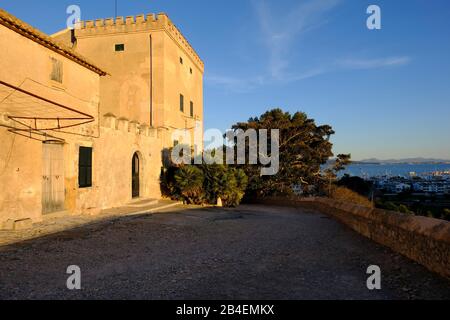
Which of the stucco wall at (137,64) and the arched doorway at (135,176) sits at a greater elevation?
the stucco wall at (137,64)

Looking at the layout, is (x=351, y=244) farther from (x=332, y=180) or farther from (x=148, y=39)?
(x=332, y=180)

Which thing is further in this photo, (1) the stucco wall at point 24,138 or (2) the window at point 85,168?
(2) the window at point 85,168

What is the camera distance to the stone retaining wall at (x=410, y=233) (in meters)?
4.62

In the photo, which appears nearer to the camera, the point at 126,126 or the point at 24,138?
the point at 24,138

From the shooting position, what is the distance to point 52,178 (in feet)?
34.3

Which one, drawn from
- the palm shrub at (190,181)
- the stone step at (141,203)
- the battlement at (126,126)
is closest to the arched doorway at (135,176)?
the stone step at (141,203)

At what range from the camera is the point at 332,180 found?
93.0 feet

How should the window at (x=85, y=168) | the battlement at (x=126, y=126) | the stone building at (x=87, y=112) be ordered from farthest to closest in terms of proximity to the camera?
the battlement at (x=126, y=126) < the window at (x=85, y=168) < the stone building at (x=87, y=112)

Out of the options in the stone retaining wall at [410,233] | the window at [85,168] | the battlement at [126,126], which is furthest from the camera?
the battlement at [126,126]

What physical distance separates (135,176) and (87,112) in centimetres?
508

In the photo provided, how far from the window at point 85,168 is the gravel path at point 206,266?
10.5 feet

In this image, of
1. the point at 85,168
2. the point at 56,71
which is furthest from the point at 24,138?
the point at 85,168

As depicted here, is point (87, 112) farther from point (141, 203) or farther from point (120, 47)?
point (120, 47)

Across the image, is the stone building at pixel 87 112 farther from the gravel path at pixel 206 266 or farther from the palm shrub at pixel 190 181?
the gravel path at pixel 206 266
